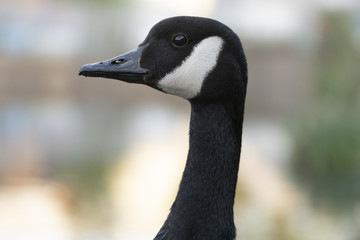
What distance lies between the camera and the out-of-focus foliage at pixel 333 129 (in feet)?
26.8

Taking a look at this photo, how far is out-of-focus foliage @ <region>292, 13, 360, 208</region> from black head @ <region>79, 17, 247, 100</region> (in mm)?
5809

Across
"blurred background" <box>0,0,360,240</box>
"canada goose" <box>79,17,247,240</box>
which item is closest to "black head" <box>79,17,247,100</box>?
"canada goose" <box>79,17,247,240</box>

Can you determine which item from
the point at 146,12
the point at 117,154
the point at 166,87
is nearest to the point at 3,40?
the point at 146,12

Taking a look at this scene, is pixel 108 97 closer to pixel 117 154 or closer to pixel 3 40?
pixel 3 40

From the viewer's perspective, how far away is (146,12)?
917 inches

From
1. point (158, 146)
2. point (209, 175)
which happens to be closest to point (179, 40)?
point (209, 175)

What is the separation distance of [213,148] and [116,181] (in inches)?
232

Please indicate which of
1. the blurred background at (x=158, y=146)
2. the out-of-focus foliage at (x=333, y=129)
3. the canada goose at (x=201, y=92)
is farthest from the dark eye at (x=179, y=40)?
the out-of-focus foliage at (x=333, y=129)

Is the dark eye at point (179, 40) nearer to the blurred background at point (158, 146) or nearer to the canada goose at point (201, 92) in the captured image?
the canada goose at point (201, 92)

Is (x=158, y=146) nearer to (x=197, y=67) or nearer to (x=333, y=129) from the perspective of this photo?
(x=333, y=129)

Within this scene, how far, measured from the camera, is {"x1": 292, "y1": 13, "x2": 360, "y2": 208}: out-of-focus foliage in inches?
321

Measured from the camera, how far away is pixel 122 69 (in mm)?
2229

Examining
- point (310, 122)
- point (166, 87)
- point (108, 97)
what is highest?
point (166, 87)

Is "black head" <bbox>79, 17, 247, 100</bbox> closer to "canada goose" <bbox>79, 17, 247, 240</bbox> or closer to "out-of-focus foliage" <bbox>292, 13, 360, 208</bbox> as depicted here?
"canada goose" <bbox>79, 17, 247, 240</bbox>
